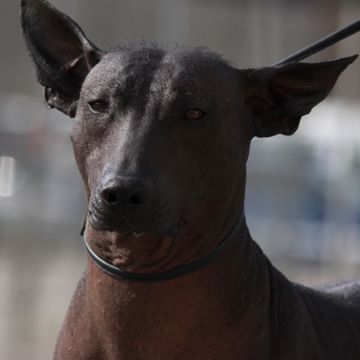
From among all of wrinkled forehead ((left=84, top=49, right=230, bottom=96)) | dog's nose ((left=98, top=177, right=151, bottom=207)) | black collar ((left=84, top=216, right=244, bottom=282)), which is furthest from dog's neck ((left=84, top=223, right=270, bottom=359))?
wrinkled forehead ((left=84, top=49, right=230, bottom=96))

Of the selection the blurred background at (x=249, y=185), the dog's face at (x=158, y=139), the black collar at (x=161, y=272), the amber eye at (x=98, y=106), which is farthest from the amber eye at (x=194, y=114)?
the blurred background at (x=249, y=185)

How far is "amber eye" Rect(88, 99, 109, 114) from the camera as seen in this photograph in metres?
3.66

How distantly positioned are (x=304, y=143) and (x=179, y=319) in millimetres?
12651

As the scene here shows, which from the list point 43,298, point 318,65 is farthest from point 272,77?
point 43,298

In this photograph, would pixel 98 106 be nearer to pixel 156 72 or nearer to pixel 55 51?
pixel 156 72

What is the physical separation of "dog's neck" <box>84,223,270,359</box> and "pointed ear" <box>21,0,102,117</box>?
A: 0.54 metres

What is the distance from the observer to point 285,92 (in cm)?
402

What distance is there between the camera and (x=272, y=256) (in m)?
14.5

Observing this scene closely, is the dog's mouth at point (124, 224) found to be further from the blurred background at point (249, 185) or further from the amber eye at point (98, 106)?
the blurred background at point (249, 185)

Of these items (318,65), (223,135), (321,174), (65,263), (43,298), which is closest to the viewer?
(223,135)

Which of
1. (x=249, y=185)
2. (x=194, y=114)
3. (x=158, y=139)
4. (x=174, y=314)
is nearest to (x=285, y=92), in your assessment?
(x=194, y=114)

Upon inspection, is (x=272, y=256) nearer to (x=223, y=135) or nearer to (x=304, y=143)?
(x=304, y=143)

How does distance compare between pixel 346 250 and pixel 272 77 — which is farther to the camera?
pixel 346 250

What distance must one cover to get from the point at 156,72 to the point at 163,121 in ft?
0.51
